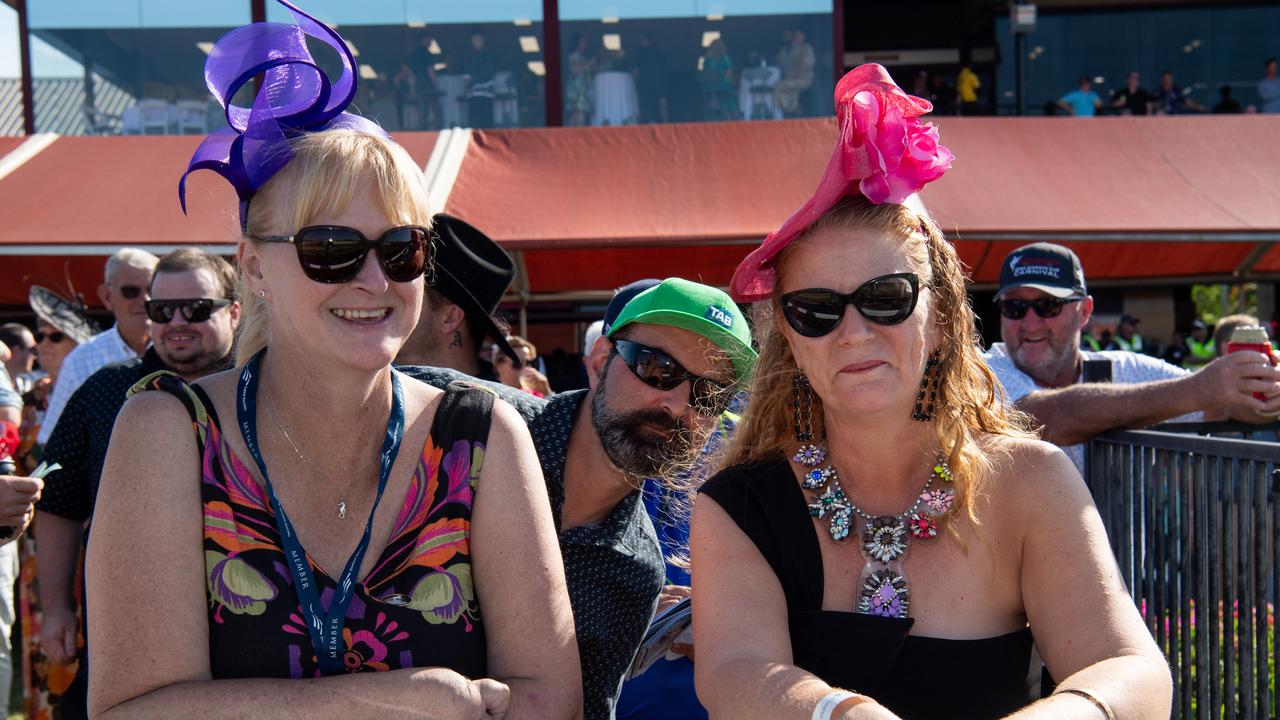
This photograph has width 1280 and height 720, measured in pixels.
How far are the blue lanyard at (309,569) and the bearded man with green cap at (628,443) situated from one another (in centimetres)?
68

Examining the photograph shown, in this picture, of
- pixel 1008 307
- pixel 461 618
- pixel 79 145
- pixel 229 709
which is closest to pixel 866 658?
pixel 461 618

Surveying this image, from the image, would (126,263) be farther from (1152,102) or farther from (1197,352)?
(1152,102)

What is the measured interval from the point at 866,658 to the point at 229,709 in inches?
40.6

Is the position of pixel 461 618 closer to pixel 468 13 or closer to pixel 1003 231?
pixel 1003 231

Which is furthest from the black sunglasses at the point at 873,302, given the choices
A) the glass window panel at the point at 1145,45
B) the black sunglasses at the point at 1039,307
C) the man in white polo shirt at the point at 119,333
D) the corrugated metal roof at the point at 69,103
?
the glass window panel at the point at 1145,45

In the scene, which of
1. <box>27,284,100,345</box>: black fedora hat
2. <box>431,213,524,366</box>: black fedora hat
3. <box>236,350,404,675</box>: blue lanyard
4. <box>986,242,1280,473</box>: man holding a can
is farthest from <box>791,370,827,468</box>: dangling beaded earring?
<box>27,284,100,345</box>: black fedora hat

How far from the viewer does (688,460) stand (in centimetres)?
252

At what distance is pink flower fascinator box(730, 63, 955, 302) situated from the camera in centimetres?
194

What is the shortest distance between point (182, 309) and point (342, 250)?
2245mm

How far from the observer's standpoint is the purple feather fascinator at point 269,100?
5.92ft

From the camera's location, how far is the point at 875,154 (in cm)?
194

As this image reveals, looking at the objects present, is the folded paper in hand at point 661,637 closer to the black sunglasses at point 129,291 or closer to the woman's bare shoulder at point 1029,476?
the woman's bare shoulder at point 1029,476

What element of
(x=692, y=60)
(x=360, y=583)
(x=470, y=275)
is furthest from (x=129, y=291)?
(x=692, y=60)

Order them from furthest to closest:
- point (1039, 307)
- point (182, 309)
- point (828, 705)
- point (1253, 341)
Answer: point (1039, 307) → point (182, 309) → point (1253, 341) → point (828, 705)
